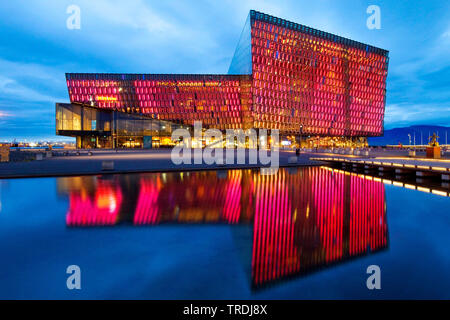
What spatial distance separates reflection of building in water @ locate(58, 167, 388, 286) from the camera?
6.32 m

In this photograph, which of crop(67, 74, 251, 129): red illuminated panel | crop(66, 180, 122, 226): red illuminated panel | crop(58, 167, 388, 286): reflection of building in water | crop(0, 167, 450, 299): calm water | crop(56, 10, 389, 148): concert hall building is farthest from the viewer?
crop(67, 74, 251, 129): red illuminated panel

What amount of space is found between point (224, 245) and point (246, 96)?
3474 inches

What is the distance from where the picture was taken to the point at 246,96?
300 feet

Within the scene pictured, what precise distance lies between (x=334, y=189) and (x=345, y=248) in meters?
8.31

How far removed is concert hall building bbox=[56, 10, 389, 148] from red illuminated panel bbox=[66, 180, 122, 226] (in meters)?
72.5

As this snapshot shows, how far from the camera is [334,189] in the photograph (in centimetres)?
1441

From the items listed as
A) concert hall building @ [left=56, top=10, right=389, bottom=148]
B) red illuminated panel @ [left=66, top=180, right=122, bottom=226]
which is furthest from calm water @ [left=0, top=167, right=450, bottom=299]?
concert hall building @ [left=56, top=10, right=389, bottom=148]

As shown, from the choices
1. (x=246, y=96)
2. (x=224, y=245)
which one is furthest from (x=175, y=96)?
(x=224, y=245)

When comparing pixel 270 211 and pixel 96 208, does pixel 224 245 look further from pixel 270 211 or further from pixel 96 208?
pixel 96 208

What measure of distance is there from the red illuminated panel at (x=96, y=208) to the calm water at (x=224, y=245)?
0.04m

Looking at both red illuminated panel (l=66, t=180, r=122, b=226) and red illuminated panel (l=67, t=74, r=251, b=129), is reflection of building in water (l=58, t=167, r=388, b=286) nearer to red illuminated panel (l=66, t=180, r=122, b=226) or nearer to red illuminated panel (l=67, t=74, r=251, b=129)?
red illuminated panel (l=66, t=180, r=122, b=226)

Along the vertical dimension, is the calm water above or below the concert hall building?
below
